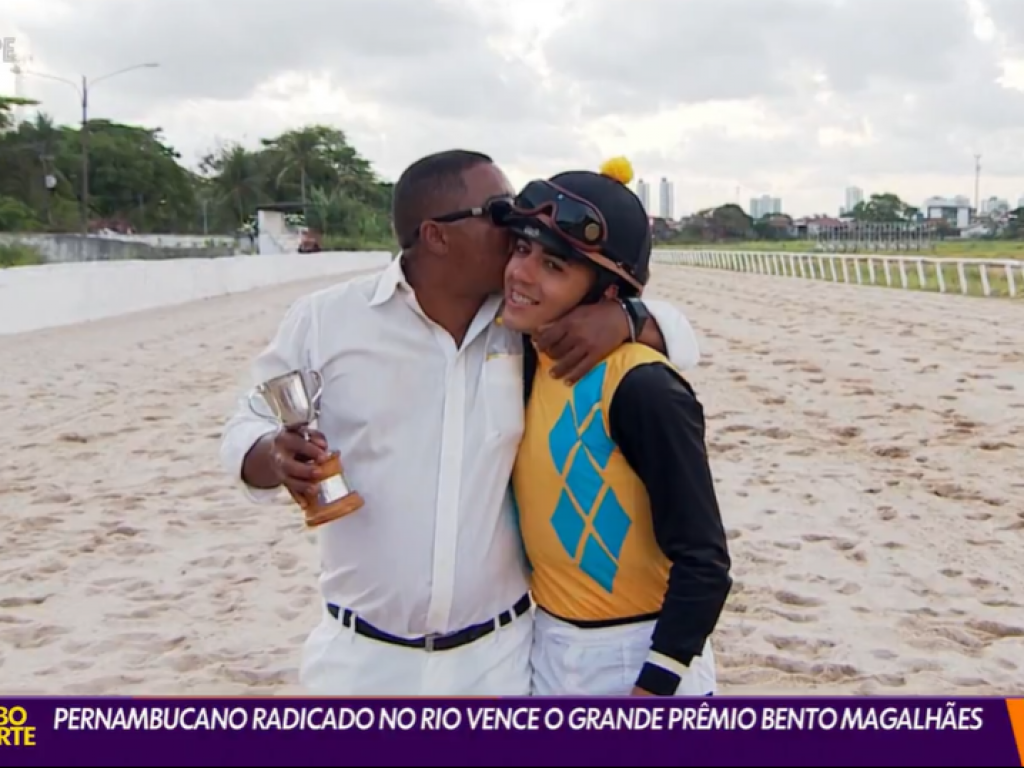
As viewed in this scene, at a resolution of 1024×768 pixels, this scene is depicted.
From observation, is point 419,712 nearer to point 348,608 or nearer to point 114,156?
point 348,608

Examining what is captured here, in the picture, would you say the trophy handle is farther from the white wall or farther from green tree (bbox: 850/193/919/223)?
green tree (bbox: 850/193/919/223)

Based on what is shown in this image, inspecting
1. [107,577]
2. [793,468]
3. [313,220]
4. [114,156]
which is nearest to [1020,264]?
[793,468]

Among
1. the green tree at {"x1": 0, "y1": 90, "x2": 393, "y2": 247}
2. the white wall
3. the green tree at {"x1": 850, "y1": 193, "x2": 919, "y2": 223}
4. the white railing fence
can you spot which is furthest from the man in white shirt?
the green tree at {"x1": 850, "y1": 193, "x2": 919, "y2": 223}

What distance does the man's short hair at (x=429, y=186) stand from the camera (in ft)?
6.75

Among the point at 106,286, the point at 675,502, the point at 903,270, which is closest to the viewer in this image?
the point at 675,502

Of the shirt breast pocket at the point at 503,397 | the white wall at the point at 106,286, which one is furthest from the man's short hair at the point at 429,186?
the white wall at the point at 106,286

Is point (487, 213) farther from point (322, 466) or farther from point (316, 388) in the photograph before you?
point (322, 466)

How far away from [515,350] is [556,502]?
0.97ft

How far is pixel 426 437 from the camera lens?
2014mm

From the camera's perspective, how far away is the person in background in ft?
6.09

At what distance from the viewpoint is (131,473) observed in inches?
274

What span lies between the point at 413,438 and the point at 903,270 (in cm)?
2295

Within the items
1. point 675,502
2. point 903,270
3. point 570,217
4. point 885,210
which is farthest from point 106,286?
point 885,210

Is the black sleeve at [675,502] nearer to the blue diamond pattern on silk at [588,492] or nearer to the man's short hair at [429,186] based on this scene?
the blue diamond pattern on silk at [588,492]
